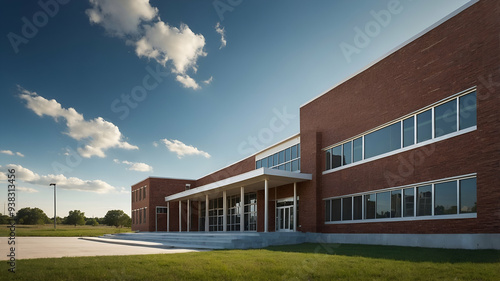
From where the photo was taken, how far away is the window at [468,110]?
13.8 m

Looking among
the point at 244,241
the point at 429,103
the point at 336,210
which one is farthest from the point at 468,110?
the point at 244,241

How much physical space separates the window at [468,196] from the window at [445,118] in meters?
2.11

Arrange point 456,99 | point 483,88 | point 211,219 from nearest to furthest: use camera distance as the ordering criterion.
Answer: point 483,88, point 456,99, point 211,219

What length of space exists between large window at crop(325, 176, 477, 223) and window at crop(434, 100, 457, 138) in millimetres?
2001

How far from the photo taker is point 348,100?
21141 millimetres

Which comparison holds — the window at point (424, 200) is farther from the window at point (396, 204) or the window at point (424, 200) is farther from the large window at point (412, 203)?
the window at point (396, 204)

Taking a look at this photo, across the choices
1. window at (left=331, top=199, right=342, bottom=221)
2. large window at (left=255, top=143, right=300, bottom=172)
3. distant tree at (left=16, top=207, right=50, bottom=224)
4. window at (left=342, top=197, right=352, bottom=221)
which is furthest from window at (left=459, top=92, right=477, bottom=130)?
distant tree at (left=16, top=207, right=50, bottom=224)

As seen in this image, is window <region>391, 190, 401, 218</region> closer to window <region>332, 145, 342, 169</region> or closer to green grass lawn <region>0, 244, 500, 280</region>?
window <region>332, 145, 342, 169</region>

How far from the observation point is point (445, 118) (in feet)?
49.4

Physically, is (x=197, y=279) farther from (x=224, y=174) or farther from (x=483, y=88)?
(x=224, y=174)

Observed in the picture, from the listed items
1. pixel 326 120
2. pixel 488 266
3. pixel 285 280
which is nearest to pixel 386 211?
pixel 326 120

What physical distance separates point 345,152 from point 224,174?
2034 centimetres

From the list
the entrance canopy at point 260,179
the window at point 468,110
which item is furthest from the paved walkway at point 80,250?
the window at point 468,110

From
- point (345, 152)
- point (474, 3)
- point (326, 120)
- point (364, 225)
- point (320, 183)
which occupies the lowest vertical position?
point (364, 225)
